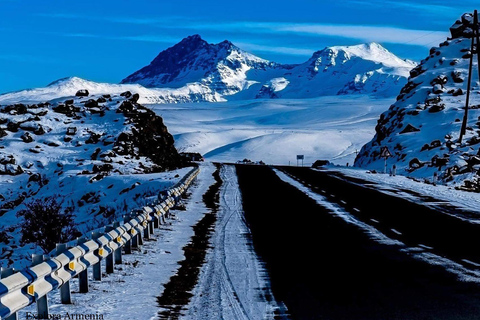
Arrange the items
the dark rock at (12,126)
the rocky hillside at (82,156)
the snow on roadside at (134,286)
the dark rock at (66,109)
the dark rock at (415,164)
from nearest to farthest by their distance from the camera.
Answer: the snow on roadside at (134,286) < the rocky hillside at (82,156) < the dark rock at (12,126) < the dark rock at (415,164) < the dark rock at (66,109)

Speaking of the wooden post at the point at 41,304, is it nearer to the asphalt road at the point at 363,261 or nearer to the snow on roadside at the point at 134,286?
the snow on roadside at the point at 134,286

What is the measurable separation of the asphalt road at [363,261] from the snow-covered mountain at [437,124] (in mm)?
17024

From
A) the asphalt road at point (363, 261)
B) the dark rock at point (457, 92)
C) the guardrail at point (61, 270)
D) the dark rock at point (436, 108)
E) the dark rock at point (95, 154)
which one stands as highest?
the dark rock at point (457, 92)

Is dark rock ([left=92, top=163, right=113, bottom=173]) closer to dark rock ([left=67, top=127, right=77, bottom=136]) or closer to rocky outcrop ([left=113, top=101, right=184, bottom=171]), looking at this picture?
rocky outcrop ([left=113, top=101, right=184, bottom=171])

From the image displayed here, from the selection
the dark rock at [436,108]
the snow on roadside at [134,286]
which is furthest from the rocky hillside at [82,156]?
the dark rock at [436,108]

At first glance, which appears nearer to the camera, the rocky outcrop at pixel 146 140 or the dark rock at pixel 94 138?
the rocky outcrop at pixel 146 140

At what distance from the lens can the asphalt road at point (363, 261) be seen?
8.08m

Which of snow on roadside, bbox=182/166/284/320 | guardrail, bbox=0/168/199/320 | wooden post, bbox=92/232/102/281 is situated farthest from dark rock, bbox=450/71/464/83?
wooden post, bbox=92/232/102/281

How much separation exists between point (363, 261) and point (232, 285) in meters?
2.99

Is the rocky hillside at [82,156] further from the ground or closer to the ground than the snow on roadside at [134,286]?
further from the ground

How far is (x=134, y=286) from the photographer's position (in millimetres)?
9773

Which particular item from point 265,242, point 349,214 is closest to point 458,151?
point 349,214

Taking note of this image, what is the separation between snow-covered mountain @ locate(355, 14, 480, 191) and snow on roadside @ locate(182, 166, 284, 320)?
76.2 feet

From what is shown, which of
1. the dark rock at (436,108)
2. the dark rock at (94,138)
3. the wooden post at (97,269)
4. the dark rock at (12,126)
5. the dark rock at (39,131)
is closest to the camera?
the wooden post at (97,269)
